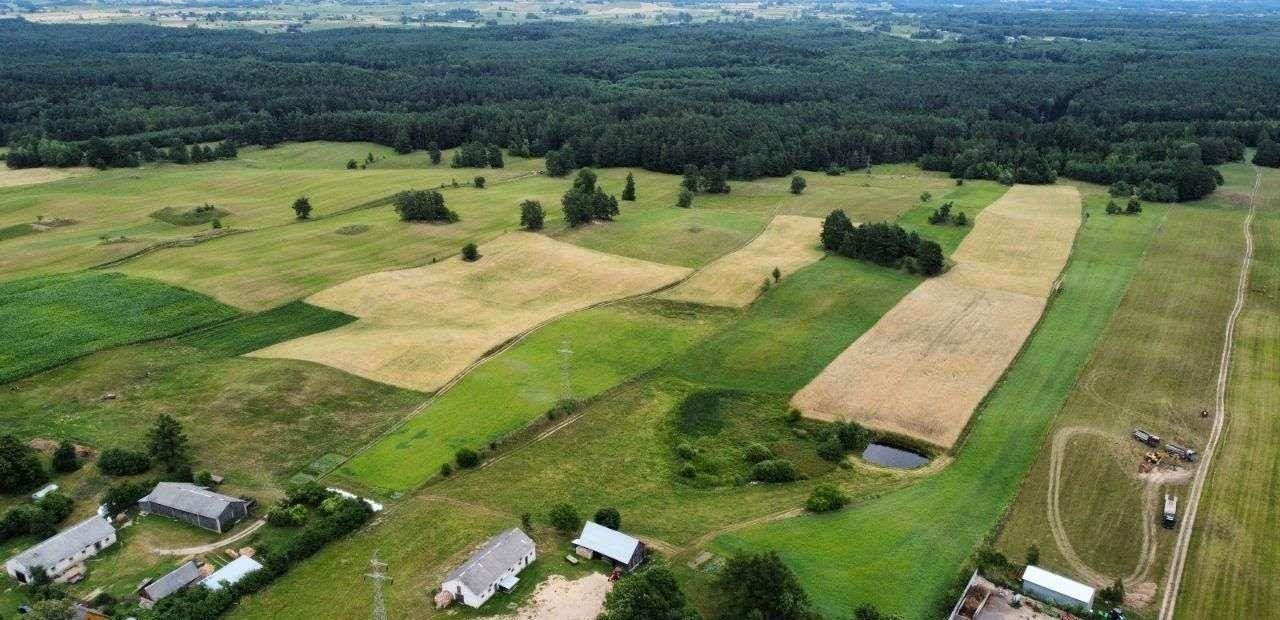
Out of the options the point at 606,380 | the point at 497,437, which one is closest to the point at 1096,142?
the point at 606,380

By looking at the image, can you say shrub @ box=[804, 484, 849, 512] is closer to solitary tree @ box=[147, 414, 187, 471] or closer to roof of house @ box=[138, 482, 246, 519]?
roof of house @ box=[138, 482, 246, 519]

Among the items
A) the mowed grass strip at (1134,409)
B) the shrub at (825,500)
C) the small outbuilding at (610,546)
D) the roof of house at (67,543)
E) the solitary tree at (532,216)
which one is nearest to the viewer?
the roof of house at (67,543)

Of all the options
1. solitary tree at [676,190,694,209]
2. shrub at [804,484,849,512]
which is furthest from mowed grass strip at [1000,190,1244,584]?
solitary tree at [676,190,694,209]

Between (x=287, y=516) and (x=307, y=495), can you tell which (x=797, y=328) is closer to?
(x=307, y=495)

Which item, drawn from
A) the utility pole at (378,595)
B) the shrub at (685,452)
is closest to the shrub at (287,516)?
the utility pole at (378,595)

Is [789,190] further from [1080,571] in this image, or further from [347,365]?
[1080,571]

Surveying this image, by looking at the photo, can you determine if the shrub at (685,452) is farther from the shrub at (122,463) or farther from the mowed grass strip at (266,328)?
the mowed grass strip at (266,328)
